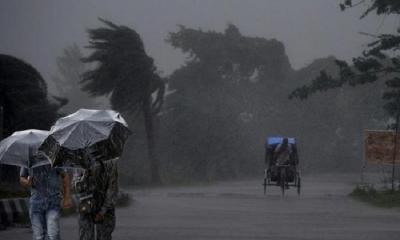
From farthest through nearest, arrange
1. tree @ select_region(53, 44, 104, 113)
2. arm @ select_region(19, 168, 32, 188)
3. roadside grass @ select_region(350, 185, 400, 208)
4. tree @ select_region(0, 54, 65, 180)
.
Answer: tree @ select_region(53, 44, 104, 113), tree @ select_region(0, 54, 65, 180), roadside grass @ select_region(350, 185, 400, 208), arm @ select_region(19, 168, 32, 188)

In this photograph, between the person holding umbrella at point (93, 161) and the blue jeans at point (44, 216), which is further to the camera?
the blue jeans at point (44, 216)

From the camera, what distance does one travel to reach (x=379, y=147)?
105ft

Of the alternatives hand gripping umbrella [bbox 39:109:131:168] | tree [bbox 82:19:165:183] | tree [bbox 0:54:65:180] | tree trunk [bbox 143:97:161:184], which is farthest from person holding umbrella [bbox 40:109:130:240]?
tree trunk [bbox 143:97:161:184]

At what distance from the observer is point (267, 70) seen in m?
70.7

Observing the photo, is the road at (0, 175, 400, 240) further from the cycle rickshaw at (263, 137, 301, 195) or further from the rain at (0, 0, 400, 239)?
the cycle rickshaw at (263, 137, 301, 195)

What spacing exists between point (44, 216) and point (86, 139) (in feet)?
7.29

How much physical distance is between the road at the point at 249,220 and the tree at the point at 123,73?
789 inches

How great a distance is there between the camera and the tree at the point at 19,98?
113ft

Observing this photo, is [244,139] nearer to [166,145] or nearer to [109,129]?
[166,145]

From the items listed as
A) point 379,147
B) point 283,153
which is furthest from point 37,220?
point 379,147

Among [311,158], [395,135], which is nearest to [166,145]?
[311,158]

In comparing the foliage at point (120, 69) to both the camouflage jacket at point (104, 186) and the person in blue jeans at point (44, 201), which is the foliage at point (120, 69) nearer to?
the person in blue jeans at point (44, 201)

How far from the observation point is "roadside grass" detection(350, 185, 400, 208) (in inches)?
972

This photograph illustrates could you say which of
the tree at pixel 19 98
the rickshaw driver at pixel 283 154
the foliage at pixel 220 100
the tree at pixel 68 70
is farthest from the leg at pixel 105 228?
the tree at pixel 68 70
